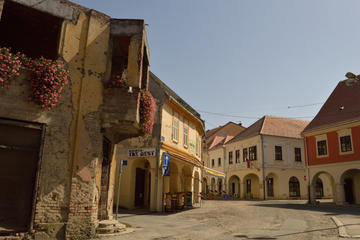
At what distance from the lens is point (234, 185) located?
4188cm

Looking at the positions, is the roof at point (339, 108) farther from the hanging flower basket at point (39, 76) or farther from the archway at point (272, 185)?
the hanging flower basket at point (39, 76)

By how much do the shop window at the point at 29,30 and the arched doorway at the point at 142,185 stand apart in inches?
402

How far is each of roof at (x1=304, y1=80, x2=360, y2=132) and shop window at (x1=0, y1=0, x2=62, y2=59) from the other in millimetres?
23192

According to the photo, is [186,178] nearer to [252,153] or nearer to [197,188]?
[197,188]

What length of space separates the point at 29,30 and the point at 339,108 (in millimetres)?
26127

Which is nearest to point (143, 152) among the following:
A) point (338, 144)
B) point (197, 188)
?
point (197, 188)

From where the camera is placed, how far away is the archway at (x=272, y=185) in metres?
35.2

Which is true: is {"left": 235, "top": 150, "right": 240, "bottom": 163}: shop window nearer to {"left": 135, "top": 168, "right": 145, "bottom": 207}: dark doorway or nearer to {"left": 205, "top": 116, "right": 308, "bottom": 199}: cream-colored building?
{"left": 205, "top": 116, "right": 308, "bottom": 199}: cream-colored building

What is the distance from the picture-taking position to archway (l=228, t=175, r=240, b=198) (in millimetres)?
40816

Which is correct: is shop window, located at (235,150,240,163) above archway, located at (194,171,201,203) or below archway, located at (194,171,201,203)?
above

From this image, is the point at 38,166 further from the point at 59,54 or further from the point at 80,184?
the point at 59,54

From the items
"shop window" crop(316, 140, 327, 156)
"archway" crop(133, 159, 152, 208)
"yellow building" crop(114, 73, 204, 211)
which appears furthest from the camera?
"shop window" crop(316, 140, 327, 156)

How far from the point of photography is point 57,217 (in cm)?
805

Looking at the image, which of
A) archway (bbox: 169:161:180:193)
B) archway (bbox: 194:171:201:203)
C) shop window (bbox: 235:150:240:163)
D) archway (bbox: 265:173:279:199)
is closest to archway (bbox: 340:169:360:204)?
archway (bbox: 265:173:279:199)
